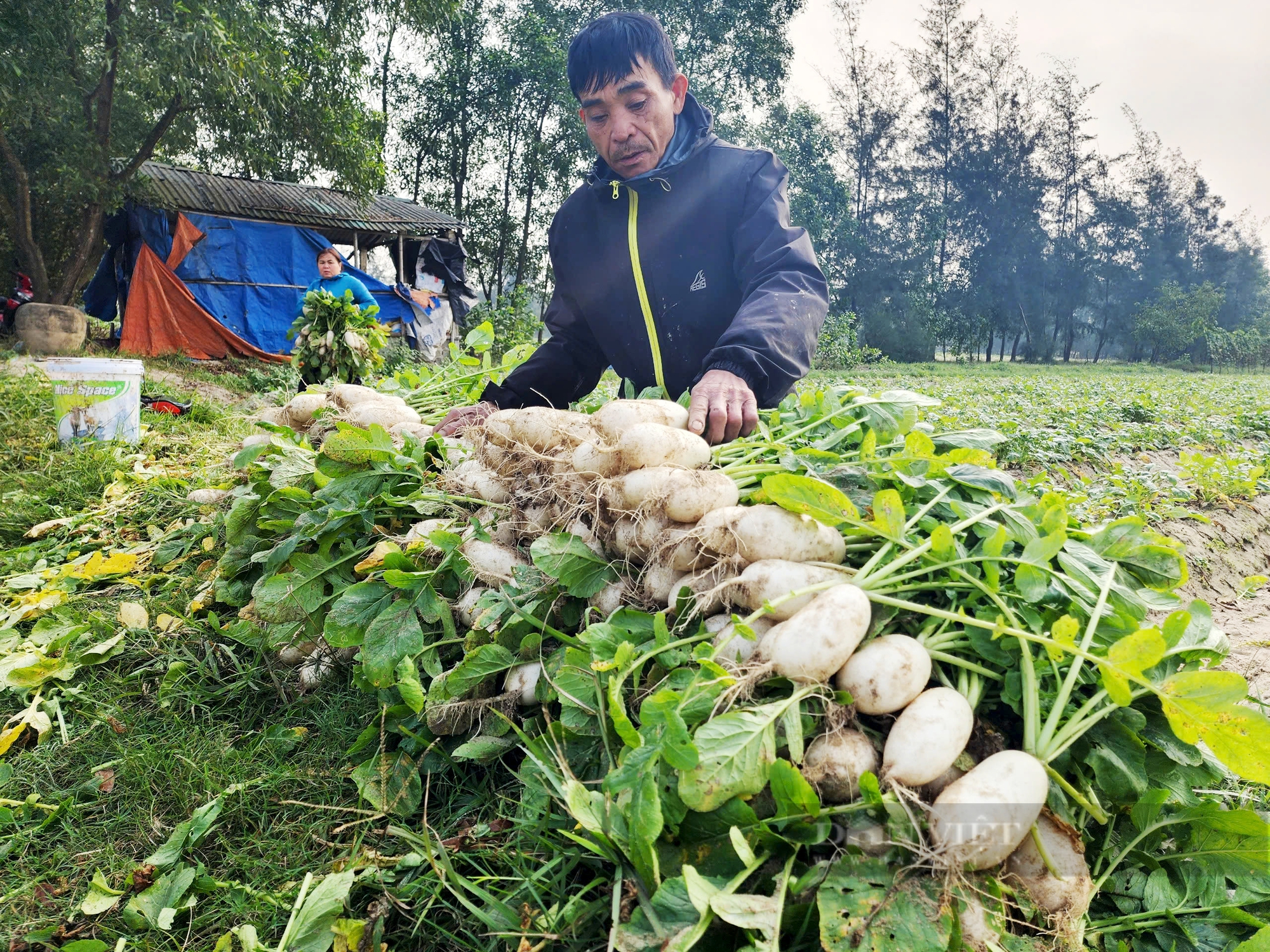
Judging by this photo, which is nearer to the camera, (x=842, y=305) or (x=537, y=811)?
(x=537, y=811)

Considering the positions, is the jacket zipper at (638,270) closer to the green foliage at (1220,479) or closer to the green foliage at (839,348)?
the green foliage at (1220,479)

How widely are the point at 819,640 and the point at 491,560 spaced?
84 cm

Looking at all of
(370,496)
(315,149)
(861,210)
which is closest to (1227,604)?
(370,496)

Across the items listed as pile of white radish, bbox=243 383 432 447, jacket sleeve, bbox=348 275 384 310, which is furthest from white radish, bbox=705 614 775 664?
jacket sleeve, bbox=348 275 384 310

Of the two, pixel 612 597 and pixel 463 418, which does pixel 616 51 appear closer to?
pixel 463 418

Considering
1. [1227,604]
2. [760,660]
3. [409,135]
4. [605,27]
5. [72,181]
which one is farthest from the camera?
→ [409,135]

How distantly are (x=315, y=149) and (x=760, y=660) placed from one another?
51.2 feet

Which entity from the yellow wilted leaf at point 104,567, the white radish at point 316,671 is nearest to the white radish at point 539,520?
the white radish at point 316,671

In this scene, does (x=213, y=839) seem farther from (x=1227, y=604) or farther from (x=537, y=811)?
(x=1227, y=604)

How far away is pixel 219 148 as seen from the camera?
1362 cm

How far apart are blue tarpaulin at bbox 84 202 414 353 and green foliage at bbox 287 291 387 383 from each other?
718cm

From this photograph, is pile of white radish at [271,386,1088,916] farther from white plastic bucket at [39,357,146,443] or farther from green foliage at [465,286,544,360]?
green foliage at [465,286,544,360]

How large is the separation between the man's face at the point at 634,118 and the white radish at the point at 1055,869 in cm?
233

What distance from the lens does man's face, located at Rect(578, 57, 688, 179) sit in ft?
7.93
